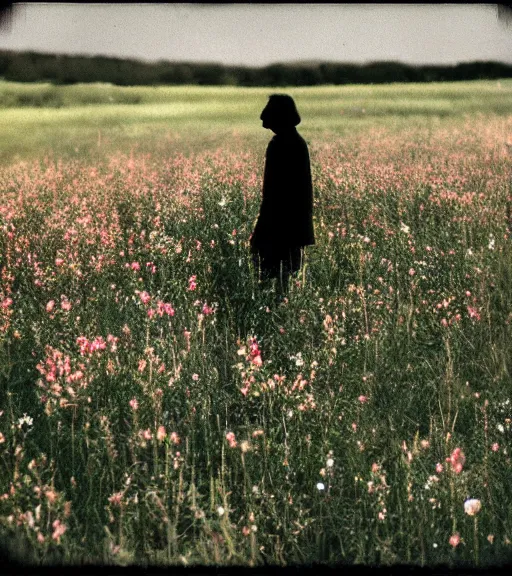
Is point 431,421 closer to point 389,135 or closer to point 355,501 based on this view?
point 355,501

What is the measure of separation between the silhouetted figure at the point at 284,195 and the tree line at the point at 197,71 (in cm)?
41

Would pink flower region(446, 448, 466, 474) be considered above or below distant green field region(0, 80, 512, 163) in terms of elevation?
below

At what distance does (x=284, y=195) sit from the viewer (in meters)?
5.24

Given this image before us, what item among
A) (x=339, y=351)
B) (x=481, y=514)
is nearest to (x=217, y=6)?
(x=339, y=351)

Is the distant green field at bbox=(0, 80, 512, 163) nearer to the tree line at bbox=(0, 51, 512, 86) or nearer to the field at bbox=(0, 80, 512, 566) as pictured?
the tree line at bbox=(0, 51, 512, 86)

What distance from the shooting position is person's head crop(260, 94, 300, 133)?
5105 millimetres

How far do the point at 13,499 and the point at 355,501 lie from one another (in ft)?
4.62

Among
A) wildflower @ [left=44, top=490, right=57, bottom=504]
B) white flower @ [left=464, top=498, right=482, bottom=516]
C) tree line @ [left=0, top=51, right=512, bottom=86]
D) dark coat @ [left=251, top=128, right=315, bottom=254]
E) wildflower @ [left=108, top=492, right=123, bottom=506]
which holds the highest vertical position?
tree line @ [left=0, top=51, right=512, bottom=86]

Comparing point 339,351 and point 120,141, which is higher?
point 120,141

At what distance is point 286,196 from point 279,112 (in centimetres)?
68

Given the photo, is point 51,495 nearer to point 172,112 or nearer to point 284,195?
point 284,195

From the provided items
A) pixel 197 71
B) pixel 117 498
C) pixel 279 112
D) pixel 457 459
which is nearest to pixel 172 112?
pixel 197 71

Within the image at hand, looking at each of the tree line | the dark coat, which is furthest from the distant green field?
the dark coat

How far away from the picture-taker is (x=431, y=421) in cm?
315
